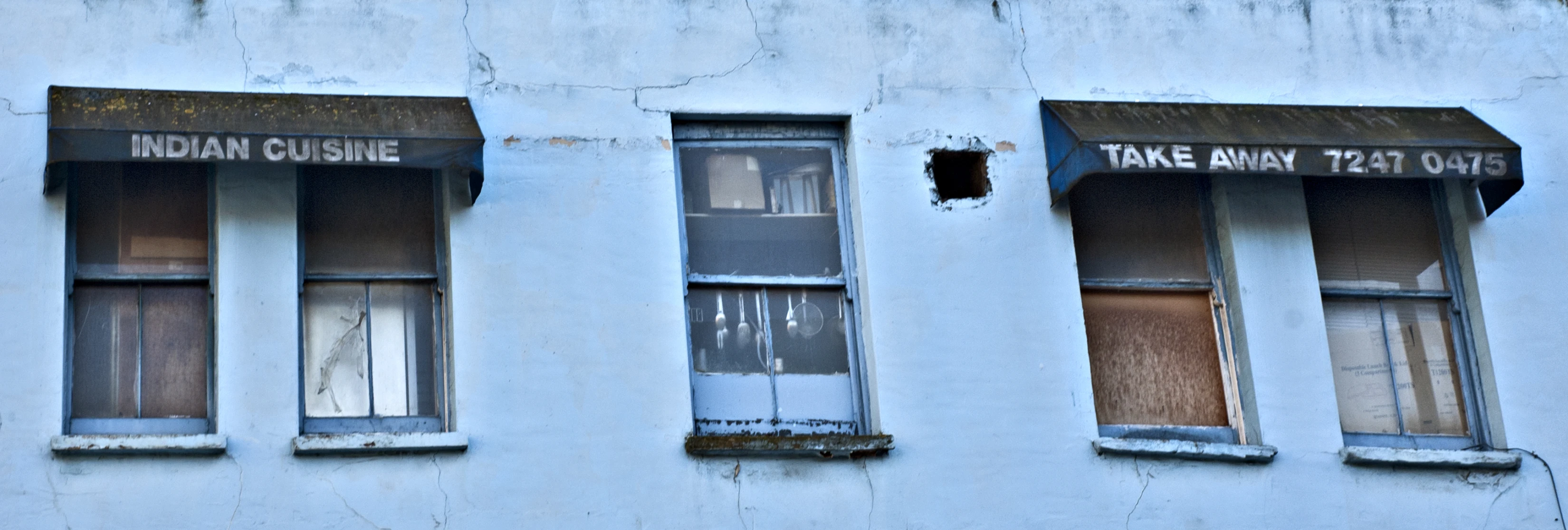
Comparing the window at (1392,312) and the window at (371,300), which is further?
the window at (1392,312)

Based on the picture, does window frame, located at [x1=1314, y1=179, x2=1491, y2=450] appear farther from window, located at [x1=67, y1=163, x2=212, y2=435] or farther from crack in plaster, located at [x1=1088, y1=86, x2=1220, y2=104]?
window, located at [x1=67, y1=163, x2=212, y2=435]

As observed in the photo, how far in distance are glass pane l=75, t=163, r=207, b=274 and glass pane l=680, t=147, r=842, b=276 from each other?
2309mm

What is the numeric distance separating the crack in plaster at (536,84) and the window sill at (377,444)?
5.87ft

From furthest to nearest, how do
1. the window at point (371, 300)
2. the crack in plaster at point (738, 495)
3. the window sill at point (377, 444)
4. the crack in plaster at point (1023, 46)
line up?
the crack in plaster at point (1023, 46), the window at point (371, 300), the crack in plaster at point (738, 495), the window sill at point (377, 444)

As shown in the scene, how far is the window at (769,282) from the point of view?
28.9 ft

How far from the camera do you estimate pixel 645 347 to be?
857 centimetres

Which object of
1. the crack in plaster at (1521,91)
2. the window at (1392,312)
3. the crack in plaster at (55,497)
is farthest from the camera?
the crack in plaster at (1521,91)

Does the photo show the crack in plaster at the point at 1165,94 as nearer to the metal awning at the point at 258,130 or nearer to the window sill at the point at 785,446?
the window sill at the point at 785,446

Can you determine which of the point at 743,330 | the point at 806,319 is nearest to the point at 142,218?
the point at 743,330

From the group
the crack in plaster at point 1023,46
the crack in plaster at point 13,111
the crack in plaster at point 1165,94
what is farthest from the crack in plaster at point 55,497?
the crack in plaster at point 1165,94

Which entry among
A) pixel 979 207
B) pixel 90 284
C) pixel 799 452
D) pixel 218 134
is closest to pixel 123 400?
pixel 90 284

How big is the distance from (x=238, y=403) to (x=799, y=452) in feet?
8.19

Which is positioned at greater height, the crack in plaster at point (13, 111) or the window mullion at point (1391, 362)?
the crack in plaster at point (13, 111)

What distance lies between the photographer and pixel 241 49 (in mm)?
8828
